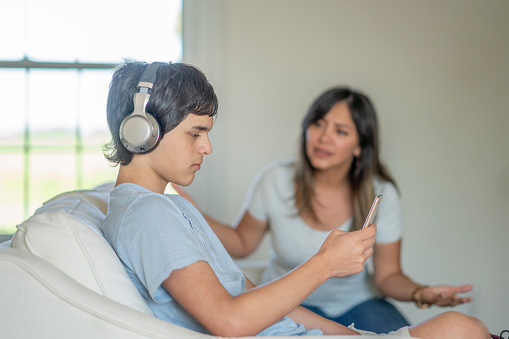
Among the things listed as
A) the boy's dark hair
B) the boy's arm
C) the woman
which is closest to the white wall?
the woman

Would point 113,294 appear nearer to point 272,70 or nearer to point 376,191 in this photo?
point 376,191

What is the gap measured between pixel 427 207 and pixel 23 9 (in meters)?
2.53

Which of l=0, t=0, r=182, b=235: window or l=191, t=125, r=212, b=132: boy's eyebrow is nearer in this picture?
l=191, t=125, r=212, b=132: boy's eyebrow

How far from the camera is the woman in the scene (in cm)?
222

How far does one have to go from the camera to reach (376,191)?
2.35 m

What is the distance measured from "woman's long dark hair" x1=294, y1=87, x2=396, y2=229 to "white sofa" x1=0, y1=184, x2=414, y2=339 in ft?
4.31

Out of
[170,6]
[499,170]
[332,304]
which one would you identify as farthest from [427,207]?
[170,6]

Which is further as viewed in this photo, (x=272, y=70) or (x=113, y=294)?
(x=272, y=70)

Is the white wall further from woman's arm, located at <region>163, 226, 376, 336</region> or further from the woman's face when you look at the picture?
woman's arm, located at <region>163, 226, 376, 336</region>

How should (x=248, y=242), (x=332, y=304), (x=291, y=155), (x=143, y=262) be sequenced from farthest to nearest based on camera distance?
(x=291, y=155) → (x=248, y=242) → (x=332, y=304) → (x=143, y=262)

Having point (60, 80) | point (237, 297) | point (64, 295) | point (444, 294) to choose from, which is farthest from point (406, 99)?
point (64, 295)

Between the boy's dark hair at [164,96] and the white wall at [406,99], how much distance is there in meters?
1.71

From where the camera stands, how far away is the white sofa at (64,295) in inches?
40.6

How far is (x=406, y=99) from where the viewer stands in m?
3.23
